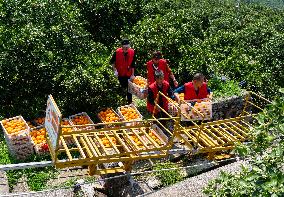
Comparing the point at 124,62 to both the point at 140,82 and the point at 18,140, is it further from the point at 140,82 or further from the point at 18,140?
the point at 18,140

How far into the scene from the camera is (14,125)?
373 inches

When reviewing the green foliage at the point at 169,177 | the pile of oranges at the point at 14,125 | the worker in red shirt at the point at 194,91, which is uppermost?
the worker in red shirt at the point at 194,91

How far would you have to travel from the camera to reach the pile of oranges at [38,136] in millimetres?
9450

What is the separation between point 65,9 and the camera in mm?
12195

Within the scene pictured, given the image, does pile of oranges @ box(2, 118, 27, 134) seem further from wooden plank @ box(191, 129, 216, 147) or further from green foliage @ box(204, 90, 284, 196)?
green foliage @ box(204, 90, 284, 196)

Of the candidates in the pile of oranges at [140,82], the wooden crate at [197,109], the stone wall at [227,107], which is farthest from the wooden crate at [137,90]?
the wooden crate at [197,109]

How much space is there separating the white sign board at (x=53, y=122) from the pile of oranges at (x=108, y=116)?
380cm

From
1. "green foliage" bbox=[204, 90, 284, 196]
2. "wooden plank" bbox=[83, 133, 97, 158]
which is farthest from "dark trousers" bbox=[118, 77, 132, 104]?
"green foliage" bbox=[204, 90, 284, 196]

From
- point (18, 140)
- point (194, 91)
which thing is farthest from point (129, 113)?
point (18, 140)

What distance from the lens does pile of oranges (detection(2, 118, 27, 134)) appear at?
9.29 m

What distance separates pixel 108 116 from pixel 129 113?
560mm

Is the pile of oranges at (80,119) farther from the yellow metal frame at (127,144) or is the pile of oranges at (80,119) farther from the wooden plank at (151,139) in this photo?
the wooden plank at (151,139)

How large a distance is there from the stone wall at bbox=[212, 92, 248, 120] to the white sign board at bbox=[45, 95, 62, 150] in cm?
503

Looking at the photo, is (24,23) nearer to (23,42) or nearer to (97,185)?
(23,42)
